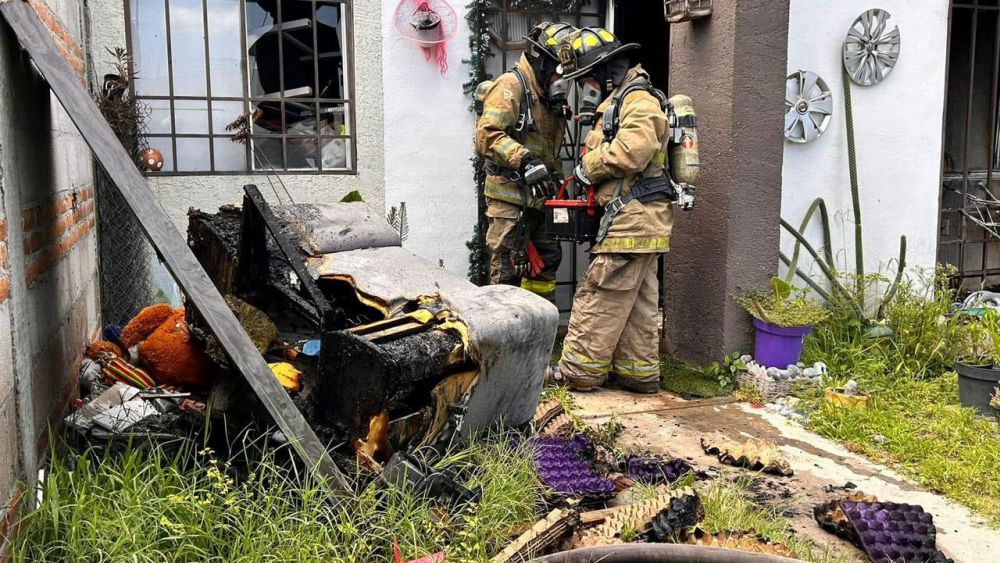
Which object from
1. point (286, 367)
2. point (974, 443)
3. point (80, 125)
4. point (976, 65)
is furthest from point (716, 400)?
point (976, 65)

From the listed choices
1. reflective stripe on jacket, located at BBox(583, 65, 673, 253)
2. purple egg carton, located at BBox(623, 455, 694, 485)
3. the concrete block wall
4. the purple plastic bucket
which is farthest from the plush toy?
the purple plastic bucket

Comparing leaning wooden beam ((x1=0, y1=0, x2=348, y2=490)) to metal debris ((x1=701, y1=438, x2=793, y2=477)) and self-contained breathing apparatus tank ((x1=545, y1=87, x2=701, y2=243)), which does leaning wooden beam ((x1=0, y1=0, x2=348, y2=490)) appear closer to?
metal debris ((x1=701, y1=438, x2=793, y2=477))

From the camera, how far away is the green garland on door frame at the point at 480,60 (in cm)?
642

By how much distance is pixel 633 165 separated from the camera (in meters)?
5.26

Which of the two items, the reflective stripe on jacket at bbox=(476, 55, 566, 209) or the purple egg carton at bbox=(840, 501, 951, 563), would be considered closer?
the purple egg carton at bbox=(840, 501, 951, 563)

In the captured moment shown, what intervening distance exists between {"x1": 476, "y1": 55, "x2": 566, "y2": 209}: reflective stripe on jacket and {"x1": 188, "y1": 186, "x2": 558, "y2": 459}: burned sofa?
1573 mm

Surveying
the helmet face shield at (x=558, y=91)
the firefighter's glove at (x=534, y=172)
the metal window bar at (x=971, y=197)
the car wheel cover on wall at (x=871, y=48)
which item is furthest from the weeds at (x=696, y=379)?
the metal window bar at (x=971, y=197)

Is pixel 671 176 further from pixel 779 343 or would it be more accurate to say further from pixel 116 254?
pixel 116 254

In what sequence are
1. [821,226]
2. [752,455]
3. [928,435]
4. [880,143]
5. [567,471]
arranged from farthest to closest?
[880,143]
[821,226]
[928,435]
[752,455]
[567,471]

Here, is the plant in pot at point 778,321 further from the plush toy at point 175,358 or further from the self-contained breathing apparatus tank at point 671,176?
the plush toy at point 175,358

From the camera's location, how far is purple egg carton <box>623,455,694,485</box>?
13.5 ft

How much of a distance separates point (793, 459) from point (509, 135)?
2.82m

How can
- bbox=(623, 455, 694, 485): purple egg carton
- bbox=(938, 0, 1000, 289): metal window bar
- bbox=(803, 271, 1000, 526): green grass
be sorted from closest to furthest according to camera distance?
bbox=(623, 455, 694, 485): purple egg carton
bbox=(803, 271, 1000, 526): green grass
bbox=(938, 0, 1000, 289): metal window bar

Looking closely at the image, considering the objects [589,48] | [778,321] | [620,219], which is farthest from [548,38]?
[778,321]
